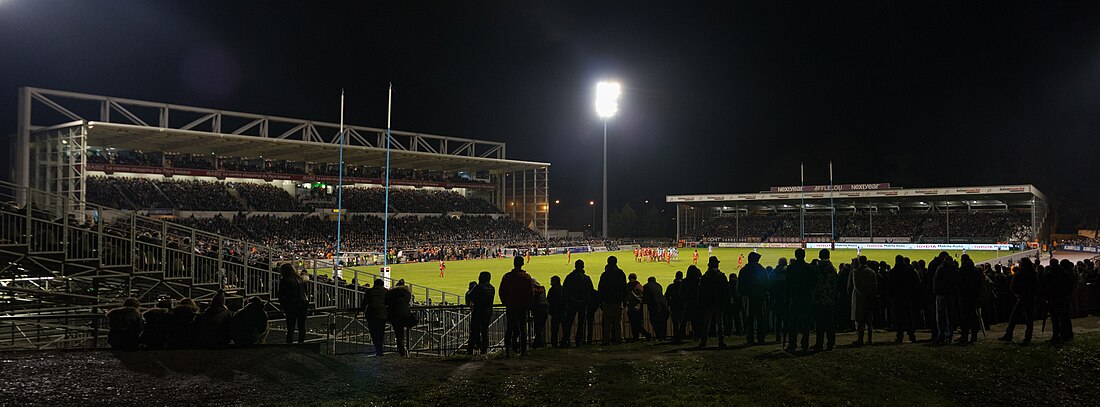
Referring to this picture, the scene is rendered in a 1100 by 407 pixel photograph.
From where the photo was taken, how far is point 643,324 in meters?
12.9

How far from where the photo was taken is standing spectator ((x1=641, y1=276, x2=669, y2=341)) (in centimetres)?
1198

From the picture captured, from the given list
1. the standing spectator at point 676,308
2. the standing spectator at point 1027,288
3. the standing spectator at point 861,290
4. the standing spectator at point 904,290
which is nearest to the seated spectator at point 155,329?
the standing spectator at point 676,308

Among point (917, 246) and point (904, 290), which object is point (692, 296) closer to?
point (904, 290)

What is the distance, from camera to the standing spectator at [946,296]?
1049 centimetres

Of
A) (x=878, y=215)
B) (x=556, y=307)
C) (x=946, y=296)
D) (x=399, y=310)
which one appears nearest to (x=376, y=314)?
(x=399, y=310)

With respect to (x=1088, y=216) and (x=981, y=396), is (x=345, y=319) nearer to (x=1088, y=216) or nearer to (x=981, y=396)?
(x=981, y=396)

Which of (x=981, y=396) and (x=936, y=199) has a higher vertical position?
(x=936, y=199)

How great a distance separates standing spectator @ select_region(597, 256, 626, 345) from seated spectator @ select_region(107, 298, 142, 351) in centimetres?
669

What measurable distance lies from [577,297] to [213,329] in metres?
5.50

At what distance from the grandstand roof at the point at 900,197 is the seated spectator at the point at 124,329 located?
66.6 metres

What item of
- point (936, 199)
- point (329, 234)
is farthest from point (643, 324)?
point (936, 199)

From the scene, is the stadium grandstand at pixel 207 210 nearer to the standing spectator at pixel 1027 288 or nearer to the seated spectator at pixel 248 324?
the seated spectator at pixel 248 324

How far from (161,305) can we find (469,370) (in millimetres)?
4967

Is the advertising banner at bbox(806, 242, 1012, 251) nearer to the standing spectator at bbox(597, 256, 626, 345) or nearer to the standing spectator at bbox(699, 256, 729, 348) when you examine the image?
the standing spectator at bbox(597, 256, 626, 345)
